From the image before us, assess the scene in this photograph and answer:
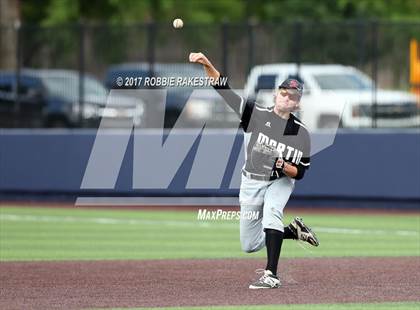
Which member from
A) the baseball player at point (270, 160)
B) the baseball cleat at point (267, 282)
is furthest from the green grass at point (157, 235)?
the baseball cleat at point (267, 282)

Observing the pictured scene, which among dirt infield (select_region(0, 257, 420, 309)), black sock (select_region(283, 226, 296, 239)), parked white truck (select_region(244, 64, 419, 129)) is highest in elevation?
black sock (select_region(283, 226, 296, 239))

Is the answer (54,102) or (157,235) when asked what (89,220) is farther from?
(54,102)

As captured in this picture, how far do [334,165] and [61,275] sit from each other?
10.3m

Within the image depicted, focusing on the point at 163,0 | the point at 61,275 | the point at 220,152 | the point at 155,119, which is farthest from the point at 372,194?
the point at 163,0

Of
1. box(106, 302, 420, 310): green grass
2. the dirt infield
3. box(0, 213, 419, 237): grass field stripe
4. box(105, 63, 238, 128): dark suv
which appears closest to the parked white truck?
box(105, 63, 238, 128): dark suv

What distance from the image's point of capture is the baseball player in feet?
35.6

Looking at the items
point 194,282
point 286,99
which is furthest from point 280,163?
point 194,282

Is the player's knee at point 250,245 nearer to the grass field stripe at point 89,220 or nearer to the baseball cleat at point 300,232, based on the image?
the baseball cleat at point 300,232

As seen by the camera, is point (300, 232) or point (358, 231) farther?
point (358, 231)

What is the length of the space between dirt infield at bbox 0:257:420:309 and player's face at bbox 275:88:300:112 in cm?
179

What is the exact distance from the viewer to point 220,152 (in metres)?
21.8

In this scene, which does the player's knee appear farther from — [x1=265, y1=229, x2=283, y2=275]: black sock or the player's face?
the player's face

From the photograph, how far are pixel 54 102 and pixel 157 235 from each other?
27.0 feet

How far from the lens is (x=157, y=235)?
679 inches
